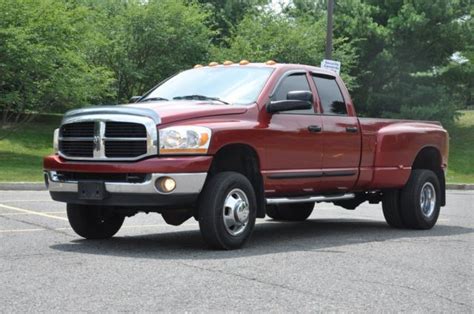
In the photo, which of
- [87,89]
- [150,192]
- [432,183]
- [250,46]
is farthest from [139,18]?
[150,192]

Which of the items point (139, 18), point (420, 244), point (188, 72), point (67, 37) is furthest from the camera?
point (139, 18)

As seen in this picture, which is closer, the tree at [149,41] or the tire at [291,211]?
the tire at [291,211]

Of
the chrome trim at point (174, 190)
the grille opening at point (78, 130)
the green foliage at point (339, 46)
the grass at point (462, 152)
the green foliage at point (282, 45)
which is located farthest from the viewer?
the green foliage at point (282, 45)

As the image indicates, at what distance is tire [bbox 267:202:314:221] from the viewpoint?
1107 centimetres

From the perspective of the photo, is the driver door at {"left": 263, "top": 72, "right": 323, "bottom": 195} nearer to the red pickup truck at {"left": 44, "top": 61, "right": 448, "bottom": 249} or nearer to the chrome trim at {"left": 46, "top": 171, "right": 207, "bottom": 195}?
the red pickup truck at {"left": 44, "top": 61, "right": 448, "bottom": 249}

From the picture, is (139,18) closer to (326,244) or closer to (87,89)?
(87,89)

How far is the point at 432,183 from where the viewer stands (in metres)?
10.5

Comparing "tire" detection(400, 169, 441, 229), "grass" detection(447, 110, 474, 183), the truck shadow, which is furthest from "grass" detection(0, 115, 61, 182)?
"grass" detection(447, 110, 474, 183)

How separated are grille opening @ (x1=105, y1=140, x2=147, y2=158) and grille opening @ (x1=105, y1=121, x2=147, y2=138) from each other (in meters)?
0.08

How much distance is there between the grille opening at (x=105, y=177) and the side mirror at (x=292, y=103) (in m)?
1.69

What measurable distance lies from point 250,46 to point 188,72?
26683 millimetres

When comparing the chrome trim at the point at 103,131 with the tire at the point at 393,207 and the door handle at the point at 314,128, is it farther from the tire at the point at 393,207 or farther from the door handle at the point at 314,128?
the tire at the point at 393,207

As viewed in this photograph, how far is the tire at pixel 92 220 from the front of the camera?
325 inches

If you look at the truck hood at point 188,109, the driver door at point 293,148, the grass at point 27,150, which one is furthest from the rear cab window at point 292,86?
the grass at point 27,150
